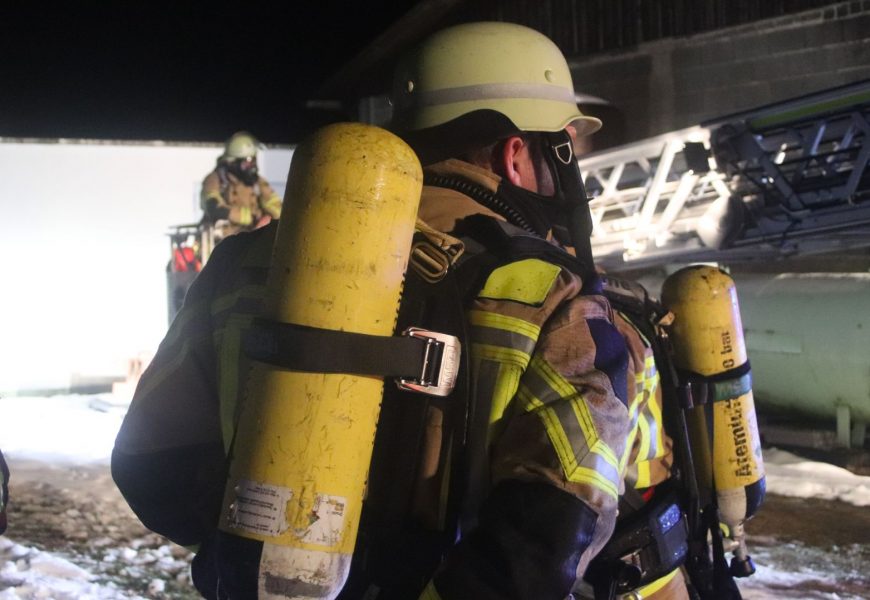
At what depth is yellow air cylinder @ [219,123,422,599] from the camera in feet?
4.01

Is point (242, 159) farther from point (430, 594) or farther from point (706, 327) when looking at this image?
point (430, 594)

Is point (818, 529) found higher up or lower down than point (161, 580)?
higher up

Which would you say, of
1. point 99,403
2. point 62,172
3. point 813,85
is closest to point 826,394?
point 813,85

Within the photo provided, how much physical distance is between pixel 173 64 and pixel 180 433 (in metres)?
15.0

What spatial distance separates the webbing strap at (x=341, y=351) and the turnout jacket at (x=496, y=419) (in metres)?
0.10

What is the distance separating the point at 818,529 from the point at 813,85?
496 centimetres

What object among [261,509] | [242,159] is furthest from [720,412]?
[242,159]

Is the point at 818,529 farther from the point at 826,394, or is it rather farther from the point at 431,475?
the point at 431,475

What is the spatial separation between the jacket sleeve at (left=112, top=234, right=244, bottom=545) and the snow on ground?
2588 millimetres

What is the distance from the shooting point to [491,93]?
67.3 inches

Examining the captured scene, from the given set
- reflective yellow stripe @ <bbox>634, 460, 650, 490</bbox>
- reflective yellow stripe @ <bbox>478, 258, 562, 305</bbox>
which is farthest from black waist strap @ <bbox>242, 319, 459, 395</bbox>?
reflective yellow stripe @ <bbox>634, 460, 650, 490</bbox>

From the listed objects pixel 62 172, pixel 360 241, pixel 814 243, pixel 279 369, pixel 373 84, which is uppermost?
pixel 373 84

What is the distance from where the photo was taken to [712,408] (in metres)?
2.21

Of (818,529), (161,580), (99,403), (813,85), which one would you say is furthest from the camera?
(99,403)
